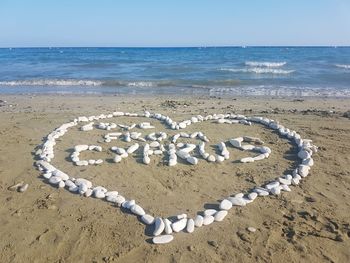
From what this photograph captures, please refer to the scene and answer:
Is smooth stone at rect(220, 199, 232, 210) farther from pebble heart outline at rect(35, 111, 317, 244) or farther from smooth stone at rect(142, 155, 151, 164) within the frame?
smooth stone at rect(142, 155, 151, 164)

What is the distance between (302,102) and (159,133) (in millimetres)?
7238

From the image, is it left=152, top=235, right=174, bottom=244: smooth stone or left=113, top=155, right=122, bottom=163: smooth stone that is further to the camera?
left=113, top=155, right=122, bottom=163: smooth stone

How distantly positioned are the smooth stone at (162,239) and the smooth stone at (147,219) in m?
0.35

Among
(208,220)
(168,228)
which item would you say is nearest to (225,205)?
(208,220)

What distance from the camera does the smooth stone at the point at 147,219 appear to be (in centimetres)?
495

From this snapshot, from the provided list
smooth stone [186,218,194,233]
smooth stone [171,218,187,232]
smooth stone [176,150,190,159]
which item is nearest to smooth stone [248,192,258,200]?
smooth stone [186,218,194,233]

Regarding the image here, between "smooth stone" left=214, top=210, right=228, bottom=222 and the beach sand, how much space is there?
9 cm

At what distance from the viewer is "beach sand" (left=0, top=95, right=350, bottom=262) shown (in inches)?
174

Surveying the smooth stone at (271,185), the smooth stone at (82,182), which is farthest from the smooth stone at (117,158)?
the smooth stone at (271,185)

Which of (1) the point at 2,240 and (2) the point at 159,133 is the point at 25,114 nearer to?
(2) the point at 159,133

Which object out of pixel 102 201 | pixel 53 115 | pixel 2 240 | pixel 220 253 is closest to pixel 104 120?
pixel 53 115

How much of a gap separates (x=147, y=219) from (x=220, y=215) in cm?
93

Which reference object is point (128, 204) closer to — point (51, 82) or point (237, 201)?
point (237, 201)

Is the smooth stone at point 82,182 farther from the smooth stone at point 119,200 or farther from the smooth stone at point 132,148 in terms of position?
the smooth stone at point 132,148
